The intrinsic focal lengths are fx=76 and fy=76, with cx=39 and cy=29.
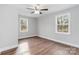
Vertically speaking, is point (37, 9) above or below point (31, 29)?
above

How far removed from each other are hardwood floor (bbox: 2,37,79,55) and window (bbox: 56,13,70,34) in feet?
0.69

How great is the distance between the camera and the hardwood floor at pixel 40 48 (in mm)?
1059

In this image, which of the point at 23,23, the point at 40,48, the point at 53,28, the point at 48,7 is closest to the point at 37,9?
the point at 48,7

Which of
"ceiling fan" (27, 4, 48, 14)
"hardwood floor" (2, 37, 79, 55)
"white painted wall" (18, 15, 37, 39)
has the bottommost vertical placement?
"hardwood floor" (2, 37, 79, 55)

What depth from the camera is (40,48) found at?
3.66ft

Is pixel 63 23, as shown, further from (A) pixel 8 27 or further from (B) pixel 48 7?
(A) pixel 8 27

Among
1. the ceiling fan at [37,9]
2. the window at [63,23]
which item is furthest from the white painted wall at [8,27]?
the window at [63,23]

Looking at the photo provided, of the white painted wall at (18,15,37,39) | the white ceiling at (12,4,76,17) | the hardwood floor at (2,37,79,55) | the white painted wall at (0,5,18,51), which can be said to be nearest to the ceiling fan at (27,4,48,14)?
the white ceiling at (12,4,76,17)

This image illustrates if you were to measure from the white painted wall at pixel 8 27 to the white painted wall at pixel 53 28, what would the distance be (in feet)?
1.23

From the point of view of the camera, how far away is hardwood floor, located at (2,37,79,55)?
106 cm

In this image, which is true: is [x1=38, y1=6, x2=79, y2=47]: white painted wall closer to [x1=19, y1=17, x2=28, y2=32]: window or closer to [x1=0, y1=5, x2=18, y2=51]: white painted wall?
[x1=19, y1=17, x2=28, y2=32]: window

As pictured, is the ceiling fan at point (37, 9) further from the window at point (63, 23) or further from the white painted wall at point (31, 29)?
the window at point (63, 23)

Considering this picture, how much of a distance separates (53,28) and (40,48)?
1.19 feet
